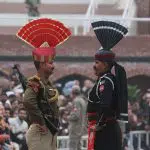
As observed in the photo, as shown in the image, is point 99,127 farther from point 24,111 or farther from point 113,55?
point 24,111

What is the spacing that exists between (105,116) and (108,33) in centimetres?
101

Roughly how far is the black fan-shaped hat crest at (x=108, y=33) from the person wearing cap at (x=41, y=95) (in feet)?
1.92

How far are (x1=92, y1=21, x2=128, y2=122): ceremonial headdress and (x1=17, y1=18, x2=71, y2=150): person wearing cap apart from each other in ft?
1.92

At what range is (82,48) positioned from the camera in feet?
65.6

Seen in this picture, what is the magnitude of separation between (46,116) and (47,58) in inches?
25.4

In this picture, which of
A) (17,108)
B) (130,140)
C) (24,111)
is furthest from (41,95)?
(130,140)

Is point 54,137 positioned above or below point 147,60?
below

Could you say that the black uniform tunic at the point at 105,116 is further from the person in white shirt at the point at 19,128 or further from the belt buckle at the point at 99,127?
the person in white shirt at the point at 19,128

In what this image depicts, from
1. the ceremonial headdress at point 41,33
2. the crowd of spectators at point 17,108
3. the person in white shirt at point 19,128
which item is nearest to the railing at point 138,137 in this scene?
the crowd of spectators at point 17,108

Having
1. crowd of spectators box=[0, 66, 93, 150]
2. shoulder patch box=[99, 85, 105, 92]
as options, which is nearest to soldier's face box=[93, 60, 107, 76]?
shoulder patch box=[99, 85, 105, 92]

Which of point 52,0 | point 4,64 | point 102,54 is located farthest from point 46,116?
point 52,0

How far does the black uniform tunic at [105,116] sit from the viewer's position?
976 cm

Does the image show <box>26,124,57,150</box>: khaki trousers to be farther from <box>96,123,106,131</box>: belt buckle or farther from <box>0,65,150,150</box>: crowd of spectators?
<box>0,65,150,150</box>: crowd of spectators

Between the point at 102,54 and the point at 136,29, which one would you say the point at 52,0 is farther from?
the point at 102,54
